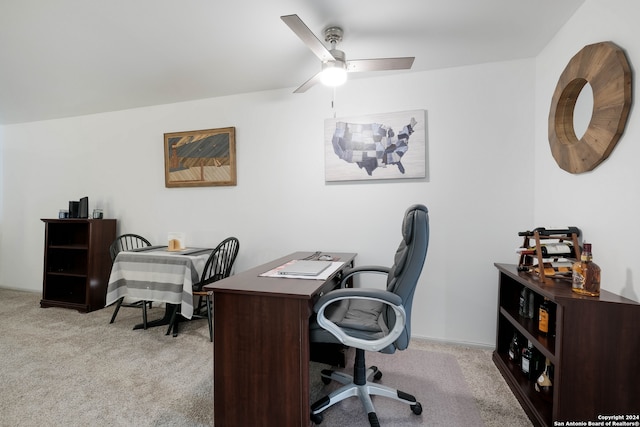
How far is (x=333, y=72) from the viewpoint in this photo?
6.14 feet

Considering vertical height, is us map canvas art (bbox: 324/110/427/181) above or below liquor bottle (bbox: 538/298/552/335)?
above

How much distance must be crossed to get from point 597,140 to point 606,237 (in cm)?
51

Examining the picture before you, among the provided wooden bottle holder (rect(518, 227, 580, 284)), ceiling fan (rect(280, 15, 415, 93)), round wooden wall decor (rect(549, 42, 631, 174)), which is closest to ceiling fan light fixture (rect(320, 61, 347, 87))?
ceiling fan (rect(280, 15, 415, 93))

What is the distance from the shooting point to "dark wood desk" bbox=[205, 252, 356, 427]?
4.34ft

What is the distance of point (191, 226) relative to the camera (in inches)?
125

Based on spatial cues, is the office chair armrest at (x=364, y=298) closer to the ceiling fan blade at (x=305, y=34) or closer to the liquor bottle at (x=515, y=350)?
the liquor bottle at (x=515, y=350)

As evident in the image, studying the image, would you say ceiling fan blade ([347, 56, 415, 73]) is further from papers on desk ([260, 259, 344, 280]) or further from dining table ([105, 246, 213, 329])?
dining table ([105, 246, 213, 329])

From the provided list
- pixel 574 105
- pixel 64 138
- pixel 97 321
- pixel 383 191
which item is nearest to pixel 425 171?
pixel 383 191

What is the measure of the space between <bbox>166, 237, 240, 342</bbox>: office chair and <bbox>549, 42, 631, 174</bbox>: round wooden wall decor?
2.61 metres

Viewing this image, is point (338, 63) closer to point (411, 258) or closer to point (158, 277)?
point (411, 258)

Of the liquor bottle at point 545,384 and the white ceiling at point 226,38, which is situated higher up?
the white ceiling at point 226,38

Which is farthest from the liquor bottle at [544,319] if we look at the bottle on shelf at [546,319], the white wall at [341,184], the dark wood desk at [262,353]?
the dark wood desk at [262,353]

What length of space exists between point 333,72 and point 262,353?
173cm

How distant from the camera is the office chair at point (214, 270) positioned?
249 centimetres
